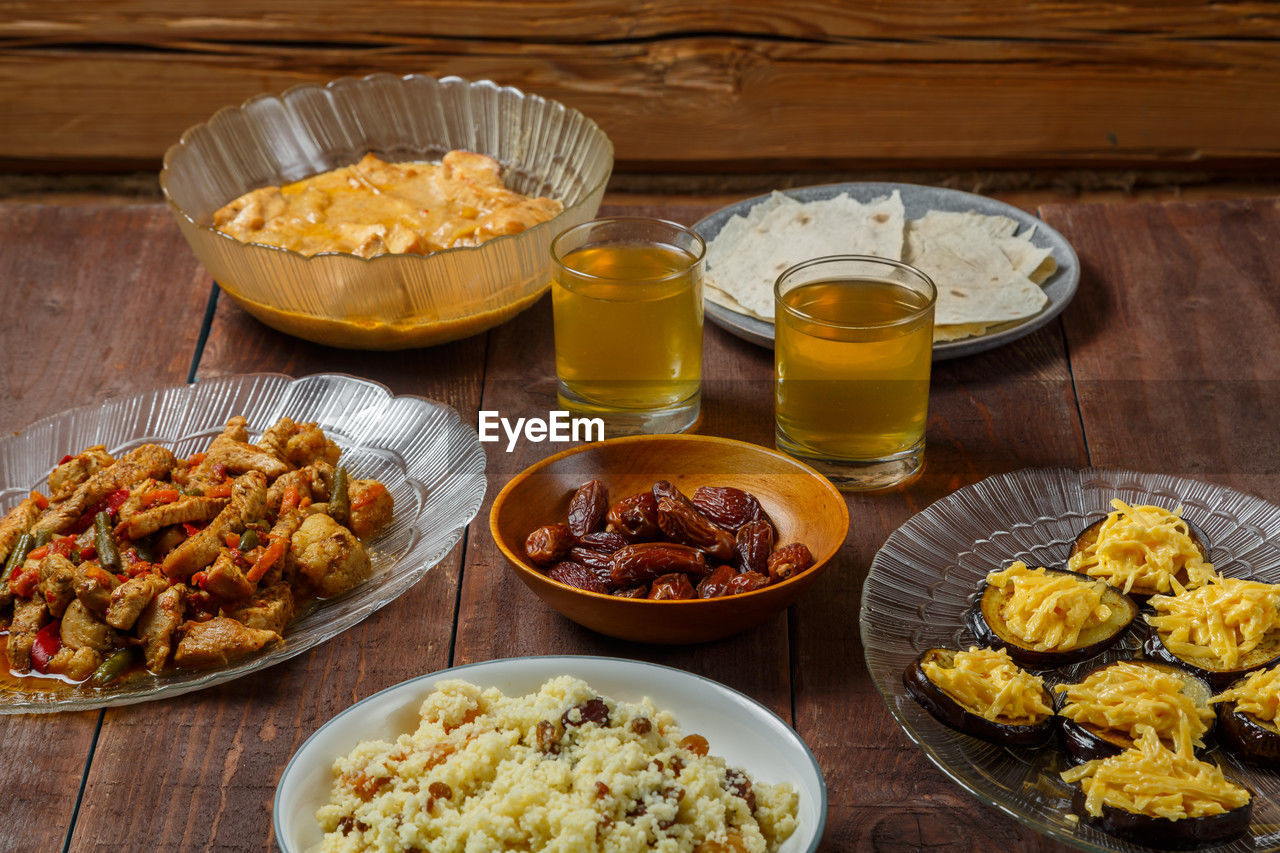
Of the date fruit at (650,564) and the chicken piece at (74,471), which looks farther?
the chicken piece at (74,471)

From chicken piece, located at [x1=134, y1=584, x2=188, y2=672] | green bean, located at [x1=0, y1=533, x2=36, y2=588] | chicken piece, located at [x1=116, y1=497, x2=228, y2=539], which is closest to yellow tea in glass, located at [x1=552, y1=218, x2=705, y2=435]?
chicken piece, located at [x1=116, y1=497, x2=228, y2=539]

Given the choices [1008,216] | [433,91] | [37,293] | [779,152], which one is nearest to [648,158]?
[779,152]

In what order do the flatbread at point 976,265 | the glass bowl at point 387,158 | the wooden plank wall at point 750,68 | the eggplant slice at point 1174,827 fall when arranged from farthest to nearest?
the wooden plank wall at point 750,68 < the flatbread at point 976,265 < the glass bowl at point 387,158 < the eggplant slice at point 1174,827

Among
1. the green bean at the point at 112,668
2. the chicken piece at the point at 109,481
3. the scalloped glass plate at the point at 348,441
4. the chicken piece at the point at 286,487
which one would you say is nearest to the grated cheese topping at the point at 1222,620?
the scalloped glass plate at the point at 348,441

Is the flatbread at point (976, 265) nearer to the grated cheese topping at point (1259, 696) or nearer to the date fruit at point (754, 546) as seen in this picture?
the date fruit at point (754, 546)

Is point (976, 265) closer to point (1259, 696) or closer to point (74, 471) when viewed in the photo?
point (1259, 696)

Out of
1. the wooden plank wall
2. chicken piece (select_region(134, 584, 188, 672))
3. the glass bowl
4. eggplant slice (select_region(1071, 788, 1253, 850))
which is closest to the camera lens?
eggplant slice (select_region(1071, 788, 1253, 850))

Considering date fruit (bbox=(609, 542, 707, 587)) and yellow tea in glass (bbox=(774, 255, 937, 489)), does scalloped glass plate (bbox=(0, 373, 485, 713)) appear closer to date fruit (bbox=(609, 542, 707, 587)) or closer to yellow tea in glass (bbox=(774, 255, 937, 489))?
date fruit (bbox=(609, 542, 707, 587))
